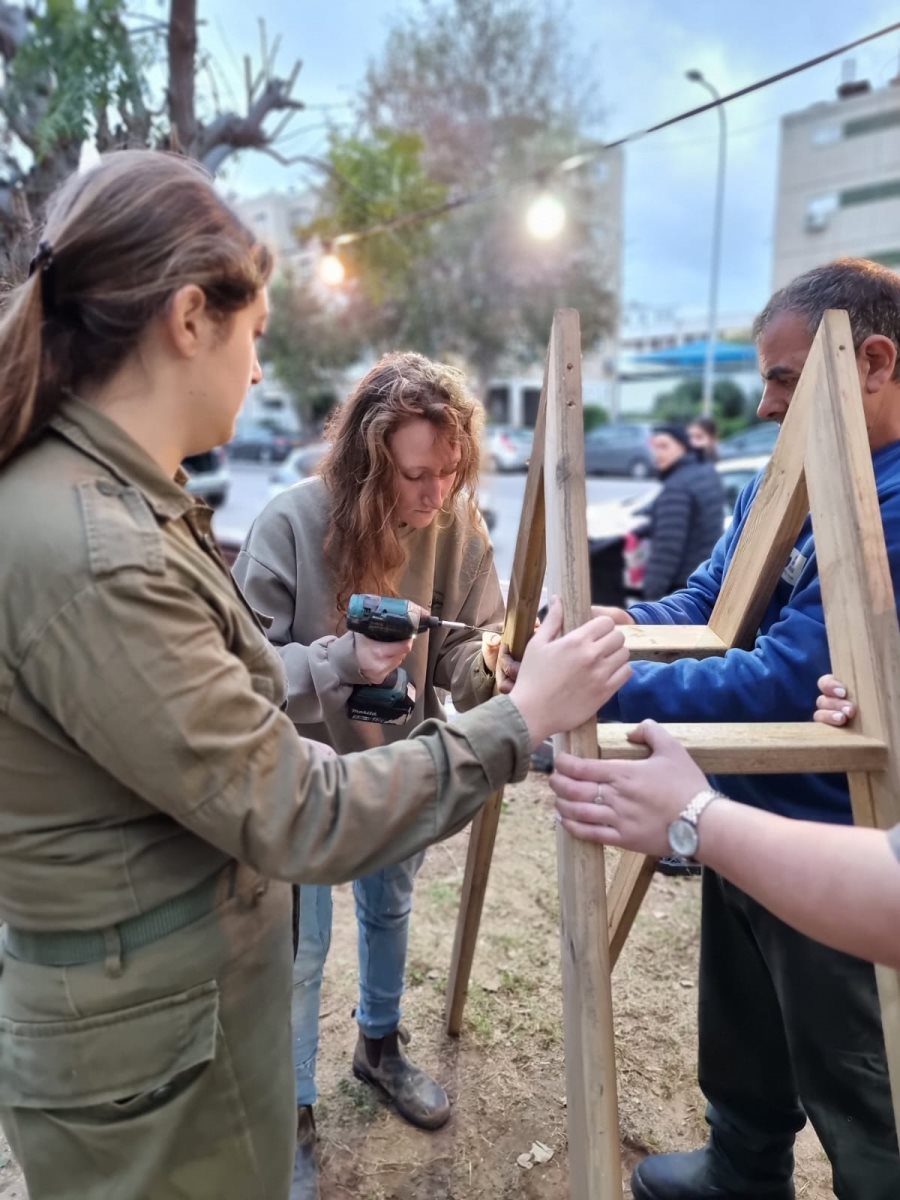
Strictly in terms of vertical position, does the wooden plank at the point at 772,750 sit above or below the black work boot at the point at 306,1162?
above

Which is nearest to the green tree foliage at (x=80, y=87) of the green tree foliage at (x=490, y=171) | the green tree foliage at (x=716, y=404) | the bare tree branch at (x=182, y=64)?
the bare tree branch at (x=182, y=64)

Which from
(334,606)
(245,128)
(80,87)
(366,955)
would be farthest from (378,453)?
(245,128)

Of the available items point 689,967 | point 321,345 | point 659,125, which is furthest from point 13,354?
point 321,345

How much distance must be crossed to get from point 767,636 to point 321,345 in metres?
27.2

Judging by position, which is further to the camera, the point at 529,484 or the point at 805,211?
the point at 805,211

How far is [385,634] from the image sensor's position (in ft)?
5.64

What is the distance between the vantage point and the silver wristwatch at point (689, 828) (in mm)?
1098

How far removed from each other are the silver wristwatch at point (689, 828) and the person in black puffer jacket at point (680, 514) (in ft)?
14.2

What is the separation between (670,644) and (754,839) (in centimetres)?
59

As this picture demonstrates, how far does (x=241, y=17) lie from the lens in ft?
15.9

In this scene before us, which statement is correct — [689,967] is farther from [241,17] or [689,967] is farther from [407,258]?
[407,258]

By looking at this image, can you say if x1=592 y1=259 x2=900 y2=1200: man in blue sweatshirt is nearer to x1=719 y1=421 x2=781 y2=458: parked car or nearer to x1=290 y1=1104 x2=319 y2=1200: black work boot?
x1=290 y1=1104 x2=319 y2=1200: black work boot

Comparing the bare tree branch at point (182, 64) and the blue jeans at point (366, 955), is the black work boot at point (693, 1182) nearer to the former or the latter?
the blue jeans at point (366, 955)

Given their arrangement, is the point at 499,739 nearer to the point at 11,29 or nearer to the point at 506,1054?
the point at 506,1054
